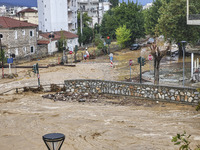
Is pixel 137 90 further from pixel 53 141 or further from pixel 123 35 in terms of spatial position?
pixel 123 35

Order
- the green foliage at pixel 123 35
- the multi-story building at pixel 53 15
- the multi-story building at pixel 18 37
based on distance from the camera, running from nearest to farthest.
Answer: the multi-story building at pixel 18 37, the green foliage at pixel 123 35, the multi-story building at pixel 53 15

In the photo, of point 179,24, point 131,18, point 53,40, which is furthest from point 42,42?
point 179,24

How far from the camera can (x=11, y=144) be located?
13109 millimetres

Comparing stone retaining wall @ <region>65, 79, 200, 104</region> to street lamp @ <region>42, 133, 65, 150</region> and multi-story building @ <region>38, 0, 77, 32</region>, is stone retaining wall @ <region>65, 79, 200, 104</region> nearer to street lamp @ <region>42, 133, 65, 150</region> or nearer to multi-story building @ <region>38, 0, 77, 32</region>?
street lamp @ <region>42, 133, 65, 150</region>

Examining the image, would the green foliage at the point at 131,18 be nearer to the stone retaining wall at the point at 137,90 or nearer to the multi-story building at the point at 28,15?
the multi-story building at the point at 28,15

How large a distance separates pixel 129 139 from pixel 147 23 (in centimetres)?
5058

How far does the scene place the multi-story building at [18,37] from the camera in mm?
45656

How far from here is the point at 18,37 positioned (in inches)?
1890

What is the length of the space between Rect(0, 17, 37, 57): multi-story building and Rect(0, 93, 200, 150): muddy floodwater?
26.9 metres

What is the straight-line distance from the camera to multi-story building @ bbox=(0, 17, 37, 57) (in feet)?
150

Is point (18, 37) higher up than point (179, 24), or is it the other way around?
point (179, 24)

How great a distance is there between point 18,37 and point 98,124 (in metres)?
35.9

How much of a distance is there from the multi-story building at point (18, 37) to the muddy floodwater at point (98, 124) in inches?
1059

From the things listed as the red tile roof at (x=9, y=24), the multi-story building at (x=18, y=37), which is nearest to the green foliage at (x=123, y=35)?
the multi-story building at (x=18, y=37)
